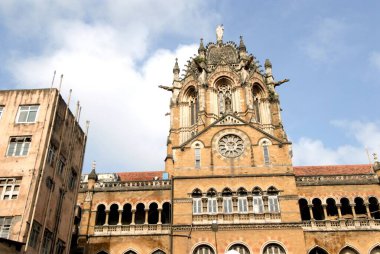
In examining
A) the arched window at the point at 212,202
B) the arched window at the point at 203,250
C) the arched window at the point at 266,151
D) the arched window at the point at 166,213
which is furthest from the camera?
the arched window at the point at 166,213

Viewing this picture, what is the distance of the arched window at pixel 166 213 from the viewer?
33.4 m

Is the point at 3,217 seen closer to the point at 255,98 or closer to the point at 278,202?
the point at 278,202

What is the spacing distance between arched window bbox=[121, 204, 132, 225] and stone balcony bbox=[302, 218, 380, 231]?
14.4 meters

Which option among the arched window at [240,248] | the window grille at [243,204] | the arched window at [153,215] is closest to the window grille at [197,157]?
the window grille at [243,204]

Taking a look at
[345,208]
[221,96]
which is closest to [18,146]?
[345,208]

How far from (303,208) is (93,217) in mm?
17770

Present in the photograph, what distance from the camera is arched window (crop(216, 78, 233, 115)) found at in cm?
4747

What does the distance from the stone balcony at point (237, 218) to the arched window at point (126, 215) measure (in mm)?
6782

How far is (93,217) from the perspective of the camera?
108 feet

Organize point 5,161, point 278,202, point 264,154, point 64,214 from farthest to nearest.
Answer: point 264,154, point 278,202, point 64,214, point 5,161

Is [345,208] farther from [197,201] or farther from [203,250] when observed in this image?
[203,250]

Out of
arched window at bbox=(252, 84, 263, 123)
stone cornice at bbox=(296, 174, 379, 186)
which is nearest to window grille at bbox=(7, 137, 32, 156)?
stone cornice at bbox=(296, 174, 379, 186)

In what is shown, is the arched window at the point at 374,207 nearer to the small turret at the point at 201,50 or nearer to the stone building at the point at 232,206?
the stone building at the point at 232,206

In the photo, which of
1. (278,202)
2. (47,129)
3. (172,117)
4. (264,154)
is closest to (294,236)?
(278,202)
